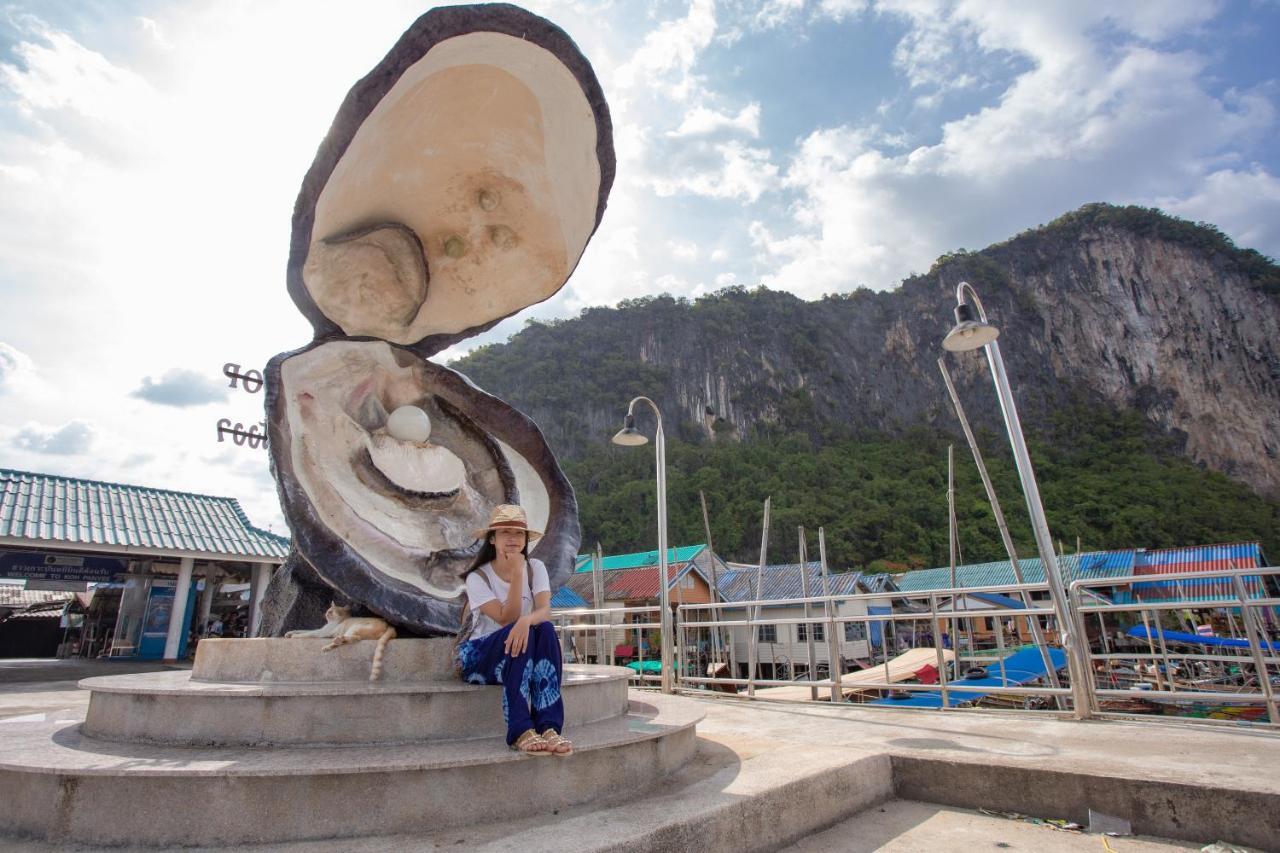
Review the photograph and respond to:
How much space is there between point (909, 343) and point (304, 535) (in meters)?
77.8

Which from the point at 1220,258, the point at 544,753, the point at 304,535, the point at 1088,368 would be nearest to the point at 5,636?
the point at 304,535

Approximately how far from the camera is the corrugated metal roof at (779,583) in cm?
2492

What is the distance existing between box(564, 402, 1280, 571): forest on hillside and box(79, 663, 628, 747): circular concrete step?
35766 millimetres

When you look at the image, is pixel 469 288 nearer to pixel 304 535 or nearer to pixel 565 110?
pixel 565 110

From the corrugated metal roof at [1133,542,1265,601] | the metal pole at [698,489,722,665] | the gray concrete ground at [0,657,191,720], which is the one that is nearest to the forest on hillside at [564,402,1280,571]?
the corrugated metal roof at [1133,542,1265,601]

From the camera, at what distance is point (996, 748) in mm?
3252

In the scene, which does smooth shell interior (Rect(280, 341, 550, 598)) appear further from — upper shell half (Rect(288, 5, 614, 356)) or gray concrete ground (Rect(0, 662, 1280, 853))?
gray concrete ground (Rect(0, 662, 1280, 853))

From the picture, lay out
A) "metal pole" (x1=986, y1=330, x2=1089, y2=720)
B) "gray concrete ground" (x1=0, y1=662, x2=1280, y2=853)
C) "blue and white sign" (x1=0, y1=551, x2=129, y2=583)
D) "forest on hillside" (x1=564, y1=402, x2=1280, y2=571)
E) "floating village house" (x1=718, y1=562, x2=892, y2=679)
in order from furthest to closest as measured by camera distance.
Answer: "forest on hillside" (x1=564, y1=402, x2=1280, y2=571)
"floating village house" (x1=718, y1=562, x2=892, y2=679)
"blue and white sign" (x1=0, y1=551, x2=129, y2=583)
"metal pole" (x1=986, y1=330, x2=1089, y2=720)
"gray concrete ground" (x1=0, y1=662, x2=1280, y2=853)

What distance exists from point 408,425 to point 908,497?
50.2 m

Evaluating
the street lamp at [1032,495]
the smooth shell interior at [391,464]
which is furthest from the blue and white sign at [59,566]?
the street lamp at [1032,495]

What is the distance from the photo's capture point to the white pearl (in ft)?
11.5

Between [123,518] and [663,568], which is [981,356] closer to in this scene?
[663,568]

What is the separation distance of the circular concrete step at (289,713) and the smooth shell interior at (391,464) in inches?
28.8

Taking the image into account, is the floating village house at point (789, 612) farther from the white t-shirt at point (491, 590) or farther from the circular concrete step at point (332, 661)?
the white t-shirt at point (491, 590)
